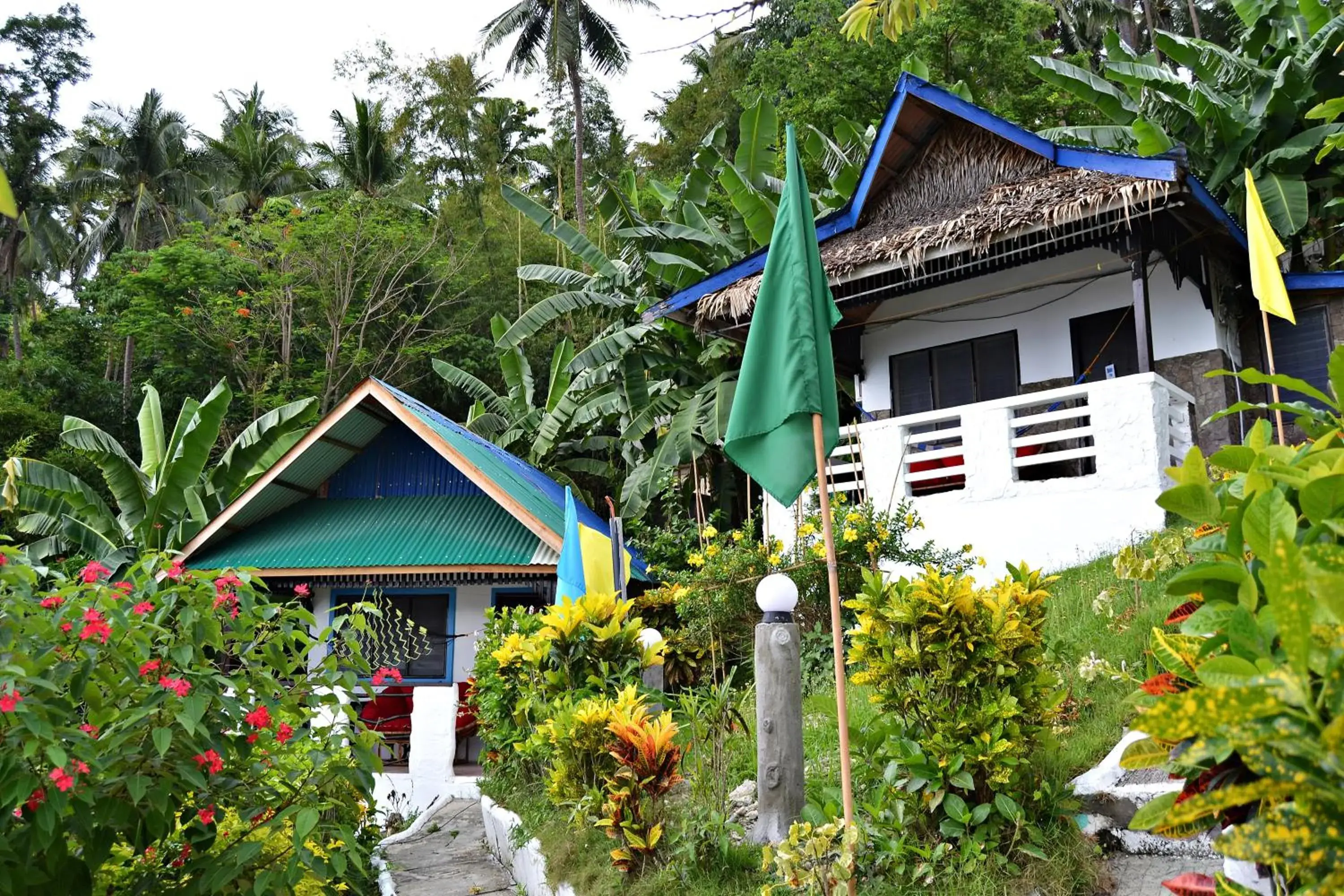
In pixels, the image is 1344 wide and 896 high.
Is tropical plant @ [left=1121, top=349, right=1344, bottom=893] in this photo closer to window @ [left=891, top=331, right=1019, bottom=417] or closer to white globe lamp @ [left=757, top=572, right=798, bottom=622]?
white globe lamp @ [left=757, top=572, right=798, bottom=622]

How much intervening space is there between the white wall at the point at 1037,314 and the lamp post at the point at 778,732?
788 centimetres

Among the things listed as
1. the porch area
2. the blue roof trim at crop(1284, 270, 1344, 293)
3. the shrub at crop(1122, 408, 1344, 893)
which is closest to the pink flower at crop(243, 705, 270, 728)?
the shrub at crop(1122, 408, 1344, 893)

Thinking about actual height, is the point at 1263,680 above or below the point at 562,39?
below

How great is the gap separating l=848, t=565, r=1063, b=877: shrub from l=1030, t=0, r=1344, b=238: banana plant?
983 cm

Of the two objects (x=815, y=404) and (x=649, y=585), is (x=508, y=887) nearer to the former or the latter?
(x=815, y=404)

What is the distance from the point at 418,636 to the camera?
42.7ft

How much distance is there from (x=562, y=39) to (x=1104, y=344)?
56.3ft

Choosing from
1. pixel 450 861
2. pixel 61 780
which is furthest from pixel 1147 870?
pixel 450 861

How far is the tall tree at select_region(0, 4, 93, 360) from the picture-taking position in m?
33.3

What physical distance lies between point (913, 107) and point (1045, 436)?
13.6 ft

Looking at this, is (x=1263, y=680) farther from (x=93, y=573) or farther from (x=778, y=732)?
(x=93, y=573)

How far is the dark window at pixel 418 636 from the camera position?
12734mm

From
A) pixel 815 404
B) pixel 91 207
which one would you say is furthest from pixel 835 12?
pixel 91 207

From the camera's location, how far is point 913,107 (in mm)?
11164
